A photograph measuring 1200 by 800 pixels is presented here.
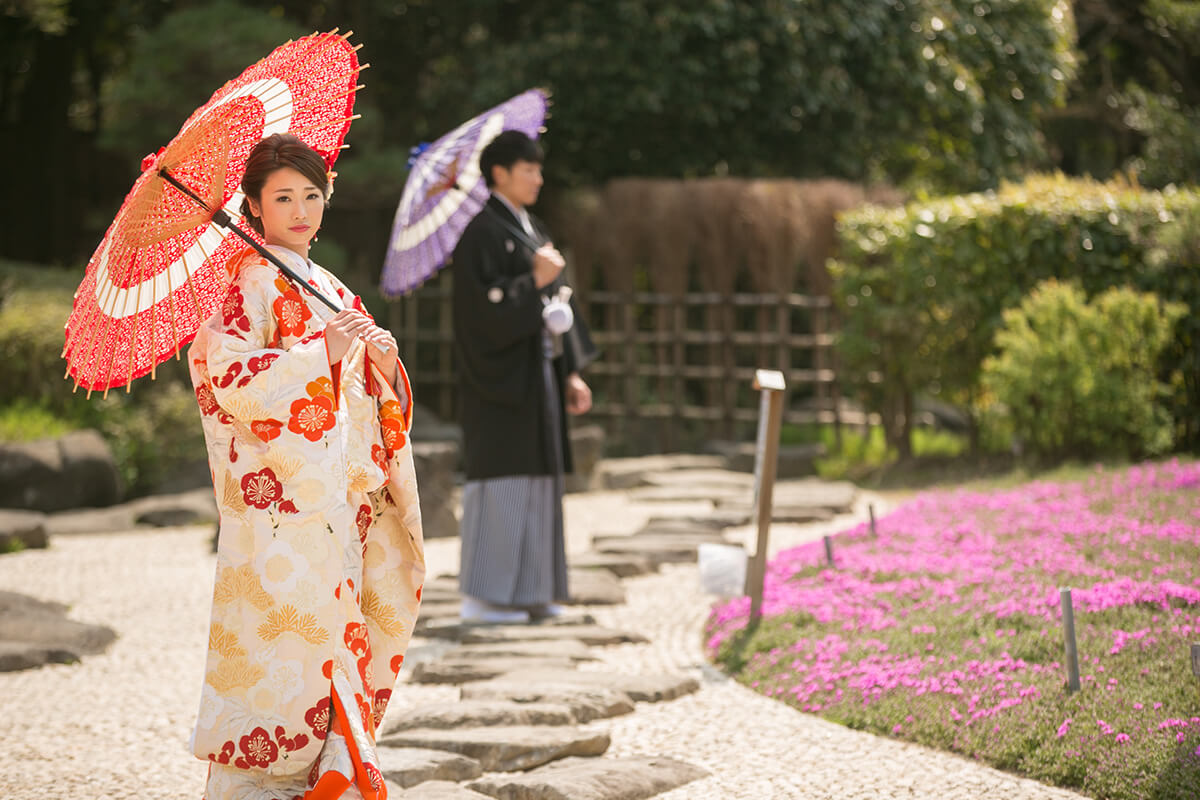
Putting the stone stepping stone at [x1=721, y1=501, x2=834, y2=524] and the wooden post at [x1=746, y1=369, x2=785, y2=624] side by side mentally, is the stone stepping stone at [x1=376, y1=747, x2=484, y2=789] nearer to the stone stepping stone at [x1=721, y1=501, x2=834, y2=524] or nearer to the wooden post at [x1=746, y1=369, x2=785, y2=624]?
the wooden post at [x1=746, y1=369, x2=785, y2=624]

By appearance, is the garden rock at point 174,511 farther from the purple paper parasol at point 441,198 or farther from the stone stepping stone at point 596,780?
the stone stepping stone at point 596,780

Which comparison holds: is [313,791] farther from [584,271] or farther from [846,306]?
[584,271]

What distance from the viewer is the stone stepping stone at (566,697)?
4.21 m

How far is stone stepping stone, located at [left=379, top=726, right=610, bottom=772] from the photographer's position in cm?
373

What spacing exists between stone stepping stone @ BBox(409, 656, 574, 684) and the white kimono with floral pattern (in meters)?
1.67

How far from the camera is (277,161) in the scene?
3.10 meters

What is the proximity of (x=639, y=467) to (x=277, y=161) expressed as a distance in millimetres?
→ 7882

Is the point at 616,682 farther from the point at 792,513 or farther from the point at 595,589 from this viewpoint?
the point at 792,513

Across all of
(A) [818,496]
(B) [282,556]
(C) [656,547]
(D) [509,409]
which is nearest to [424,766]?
(B) [282,556]

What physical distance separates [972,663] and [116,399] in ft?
25.7

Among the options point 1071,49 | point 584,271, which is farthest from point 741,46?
point 1071,49

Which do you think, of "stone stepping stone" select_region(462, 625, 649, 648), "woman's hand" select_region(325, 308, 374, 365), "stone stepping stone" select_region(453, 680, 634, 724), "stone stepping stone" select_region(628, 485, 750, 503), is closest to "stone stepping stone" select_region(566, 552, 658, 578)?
"stone stepping stone" select_region(462, 625, 649, 648)

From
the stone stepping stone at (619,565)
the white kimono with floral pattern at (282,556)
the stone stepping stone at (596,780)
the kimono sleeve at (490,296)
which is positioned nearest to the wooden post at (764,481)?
the kimono sleeve at (490,296)

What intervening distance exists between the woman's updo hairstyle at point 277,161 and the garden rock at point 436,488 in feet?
→ 16.6
